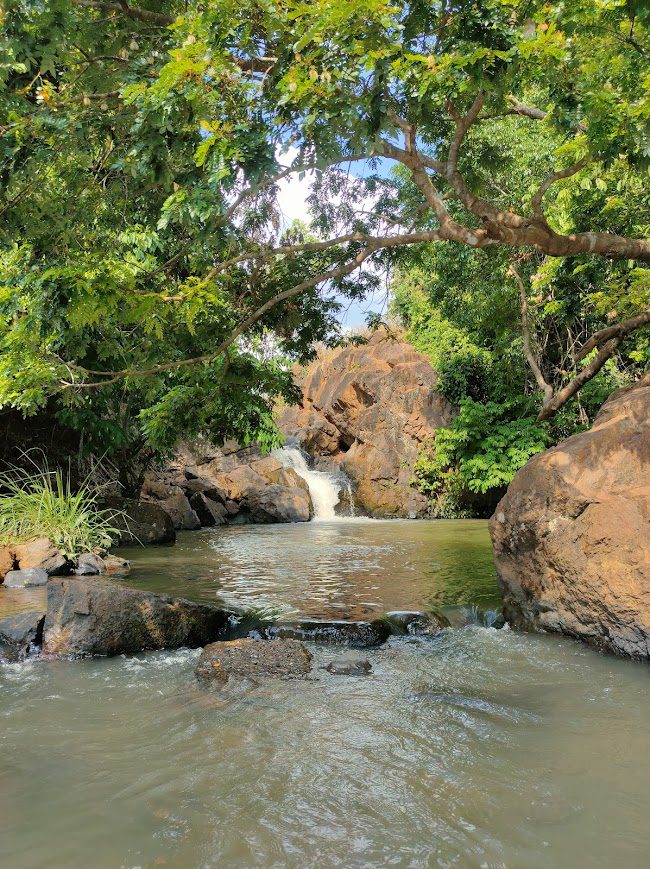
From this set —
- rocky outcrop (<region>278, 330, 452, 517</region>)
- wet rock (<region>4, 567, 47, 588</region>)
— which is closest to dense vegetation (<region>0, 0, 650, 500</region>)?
wet rock (<region>4, 567, 47, 588</region>)

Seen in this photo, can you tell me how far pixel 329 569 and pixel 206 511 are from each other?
808 centimetres

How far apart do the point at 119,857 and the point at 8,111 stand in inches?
187

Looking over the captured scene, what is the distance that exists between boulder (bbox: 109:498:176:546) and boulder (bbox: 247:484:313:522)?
5028mm

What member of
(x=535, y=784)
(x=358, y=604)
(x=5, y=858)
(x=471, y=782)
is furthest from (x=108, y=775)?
(x=358, y=604)

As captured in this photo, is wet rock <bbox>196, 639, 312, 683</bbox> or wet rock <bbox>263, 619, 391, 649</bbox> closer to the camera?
wet rock <bbox>196, 639, 312, 683</bbox>

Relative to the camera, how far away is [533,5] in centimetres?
464

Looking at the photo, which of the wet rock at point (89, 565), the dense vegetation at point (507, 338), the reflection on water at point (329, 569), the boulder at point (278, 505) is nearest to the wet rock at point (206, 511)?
the boulder at point (278, 505)

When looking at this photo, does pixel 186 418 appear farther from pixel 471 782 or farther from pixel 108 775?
pixel 471 782

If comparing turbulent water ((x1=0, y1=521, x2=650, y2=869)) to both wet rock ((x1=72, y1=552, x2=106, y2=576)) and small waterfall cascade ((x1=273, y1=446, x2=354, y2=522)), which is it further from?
small waterfall cascade ((x1=273, y1=446, x2=354, y2=522))

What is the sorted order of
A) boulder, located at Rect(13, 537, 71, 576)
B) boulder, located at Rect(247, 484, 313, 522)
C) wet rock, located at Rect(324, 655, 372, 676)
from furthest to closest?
boulder, located at Rect(247, 484, 313, 522), boulder, located at Rect(13, 537, 71, 576), wet rock, located at Rect(324, 655, 372, 676)

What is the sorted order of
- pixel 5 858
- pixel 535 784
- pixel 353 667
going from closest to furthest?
pixel 5 858 < pixel 535 784 < pixel 353 667

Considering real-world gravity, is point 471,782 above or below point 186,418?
below

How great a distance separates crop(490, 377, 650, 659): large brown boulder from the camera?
514 cm

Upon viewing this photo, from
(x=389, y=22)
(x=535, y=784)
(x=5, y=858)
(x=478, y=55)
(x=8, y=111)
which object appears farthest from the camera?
(x=8, y=111)
